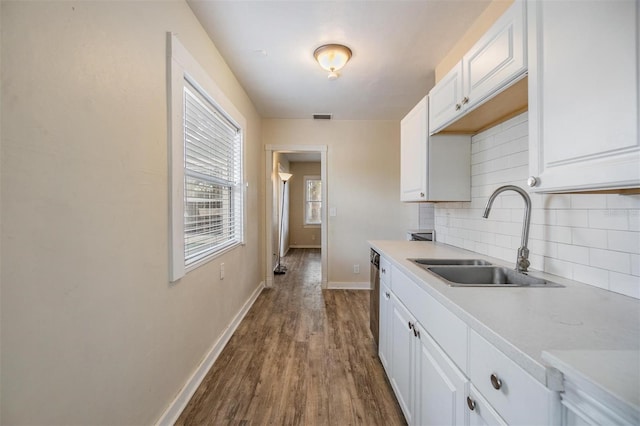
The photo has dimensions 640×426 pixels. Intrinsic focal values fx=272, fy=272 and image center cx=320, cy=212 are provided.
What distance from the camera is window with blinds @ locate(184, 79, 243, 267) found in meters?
1.82

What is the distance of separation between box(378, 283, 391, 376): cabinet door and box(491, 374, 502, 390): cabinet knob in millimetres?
1066

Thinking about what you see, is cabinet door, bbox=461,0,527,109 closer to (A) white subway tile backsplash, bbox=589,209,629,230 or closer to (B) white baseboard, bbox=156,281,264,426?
(A) white subway tile backsplash, bbox=589,209,629,230

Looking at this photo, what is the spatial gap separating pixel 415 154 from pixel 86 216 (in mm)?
2053

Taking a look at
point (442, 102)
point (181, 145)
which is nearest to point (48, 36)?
point (181, 145)

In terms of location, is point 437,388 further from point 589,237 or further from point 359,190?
point 359,190

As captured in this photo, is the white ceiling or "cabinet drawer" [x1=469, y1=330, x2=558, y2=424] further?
the white ceiling

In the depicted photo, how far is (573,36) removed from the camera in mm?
840

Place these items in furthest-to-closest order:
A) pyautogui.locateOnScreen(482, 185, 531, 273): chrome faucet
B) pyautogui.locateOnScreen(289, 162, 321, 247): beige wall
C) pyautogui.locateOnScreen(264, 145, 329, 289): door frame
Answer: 1. pyautogui.locateOnScreen(289, 162, 321, 247): beige wall
2. pyautogui.locateOnScreen(264, 145, 329, 289): door frame
3. pyautogui.locateOnScreen(482, 185, 531, 273): chrome faucet

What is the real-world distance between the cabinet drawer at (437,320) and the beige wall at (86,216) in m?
1.28

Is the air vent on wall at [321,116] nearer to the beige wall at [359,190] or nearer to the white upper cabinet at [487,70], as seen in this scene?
the beige wall at [359,190]

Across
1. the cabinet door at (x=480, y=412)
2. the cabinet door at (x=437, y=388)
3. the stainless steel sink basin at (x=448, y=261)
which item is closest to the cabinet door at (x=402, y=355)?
the cabinet door at (x=437, y=388)

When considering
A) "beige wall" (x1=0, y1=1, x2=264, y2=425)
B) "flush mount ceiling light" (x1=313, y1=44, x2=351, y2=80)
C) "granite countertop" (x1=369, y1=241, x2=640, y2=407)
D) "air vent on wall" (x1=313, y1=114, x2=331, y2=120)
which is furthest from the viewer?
"air vent on wall" (x1=313, y1=114, x2=331, y2=120)

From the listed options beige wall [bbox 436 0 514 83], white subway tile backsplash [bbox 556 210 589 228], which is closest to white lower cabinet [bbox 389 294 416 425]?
white subway tile backsplash [bbox 556 210 589 228]

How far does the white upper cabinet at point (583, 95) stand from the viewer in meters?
0.70
